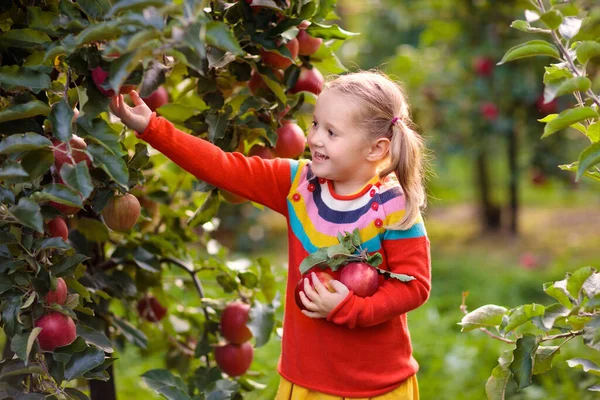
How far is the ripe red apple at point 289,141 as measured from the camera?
1.67 meters

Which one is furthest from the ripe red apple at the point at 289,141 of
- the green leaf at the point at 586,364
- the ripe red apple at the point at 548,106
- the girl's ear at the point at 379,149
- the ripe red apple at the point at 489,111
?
the ripe red apple at the point at 489,111

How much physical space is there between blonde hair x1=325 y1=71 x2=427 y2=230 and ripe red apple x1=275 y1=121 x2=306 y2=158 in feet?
0.58

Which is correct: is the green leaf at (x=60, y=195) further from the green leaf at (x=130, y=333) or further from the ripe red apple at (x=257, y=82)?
the green leaf at (x=130, y=333)

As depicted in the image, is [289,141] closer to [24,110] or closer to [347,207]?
[347,207]

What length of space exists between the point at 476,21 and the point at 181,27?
3882mm

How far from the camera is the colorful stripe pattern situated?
1.46 meters

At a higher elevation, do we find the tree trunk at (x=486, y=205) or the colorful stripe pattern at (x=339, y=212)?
the colorful stripe pattern at (x=339, y=212)

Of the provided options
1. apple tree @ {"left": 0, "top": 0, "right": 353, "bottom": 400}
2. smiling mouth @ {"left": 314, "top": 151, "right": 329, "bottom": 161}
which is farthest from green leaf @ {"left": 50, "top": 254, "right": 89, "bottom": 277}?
smiling mouth @ {"left": 314, "top": 151, "right": 329, "bottom": 161}

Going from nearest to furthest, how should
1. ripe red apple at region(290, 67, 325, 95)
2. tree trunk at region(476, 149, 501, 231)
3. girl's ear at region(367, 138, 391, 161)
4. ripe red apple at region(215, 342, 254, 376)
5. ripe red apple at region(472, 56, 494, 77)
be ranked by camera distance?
girl's ear at region(367, 138, 391, 161), ripe red apple at region(290, 67, 325, 95), ripe red apple at region(215, 342, 254, 376), ripe red apple at region(472, 56, 494, 77), tree trunk at region(476, 149, 501, 231)

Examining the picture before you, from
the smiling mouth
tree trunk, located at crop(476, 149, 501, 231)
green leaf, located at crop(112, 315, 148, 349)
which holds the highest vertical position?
the smiling mouth

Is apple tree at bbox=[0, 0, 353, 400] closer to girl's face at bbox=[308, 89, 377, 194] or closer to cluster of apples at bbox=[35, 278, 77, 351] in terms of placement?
cluster of apples at bbox=[35, 278, 77, 351]

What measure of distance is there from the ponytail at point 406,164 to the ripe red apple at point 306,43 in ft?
0.94

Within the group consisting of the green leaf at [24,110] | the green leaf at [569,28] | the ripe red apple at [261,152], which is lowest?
the ripe red apple at [261,152]

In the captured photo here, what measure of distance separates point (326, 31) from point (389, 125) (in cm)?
26
